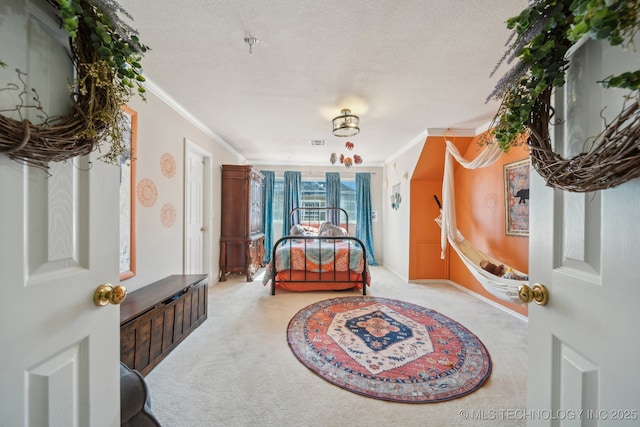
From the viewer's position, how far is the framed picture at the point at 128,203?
2.01 meters

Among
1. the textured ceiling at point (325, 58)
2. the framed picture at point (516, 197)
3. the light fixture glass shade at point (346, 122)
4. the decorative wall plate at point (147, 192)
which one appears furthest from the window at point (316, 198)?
the decorative wall plate at point (147, 192)

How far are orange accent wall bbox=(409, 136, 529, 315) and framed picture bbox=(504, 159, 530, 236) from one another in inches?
2.9

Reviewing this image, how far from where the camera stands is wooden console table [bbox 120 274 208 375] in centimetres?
159

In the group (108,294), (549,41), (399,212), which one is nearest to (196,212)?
(108,294)

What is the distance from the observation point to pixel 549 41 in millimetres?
621

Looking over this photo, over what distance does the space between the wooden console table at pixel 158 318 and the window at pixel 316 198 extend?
3.46m

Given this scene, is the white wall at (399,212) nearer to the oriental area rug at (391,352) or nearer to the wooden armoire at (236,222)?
the oriental area rug at (391,352)

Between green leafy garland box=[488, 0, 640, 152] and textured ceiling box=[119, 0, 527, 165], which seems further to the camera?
textured ceiling box=[119, 0, 527, 165]

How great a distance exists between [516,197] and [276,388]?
3224mm

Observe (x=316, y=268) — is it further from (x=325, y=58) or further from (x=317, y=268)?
(x=325, y=58)

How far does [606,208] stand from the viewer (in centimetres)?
58

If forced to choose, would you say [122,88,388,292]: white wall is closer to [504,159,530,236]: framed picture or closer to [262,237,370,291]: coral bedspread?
[262,237,370,291]: coral bedspread

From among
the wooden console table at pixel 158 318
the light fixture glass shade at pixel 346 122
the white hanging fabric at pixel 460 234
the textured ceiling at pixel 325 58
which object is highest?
the textured ceiling at pixel 325 58

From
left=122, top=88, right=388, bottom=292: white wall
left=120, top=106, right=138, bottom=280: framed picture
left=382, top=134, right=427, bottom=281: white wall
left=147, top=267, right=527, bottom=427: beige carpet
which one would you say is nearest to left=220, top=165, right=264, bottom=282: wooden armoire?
left=122, top=88, right=388, bottom=292: white wall
